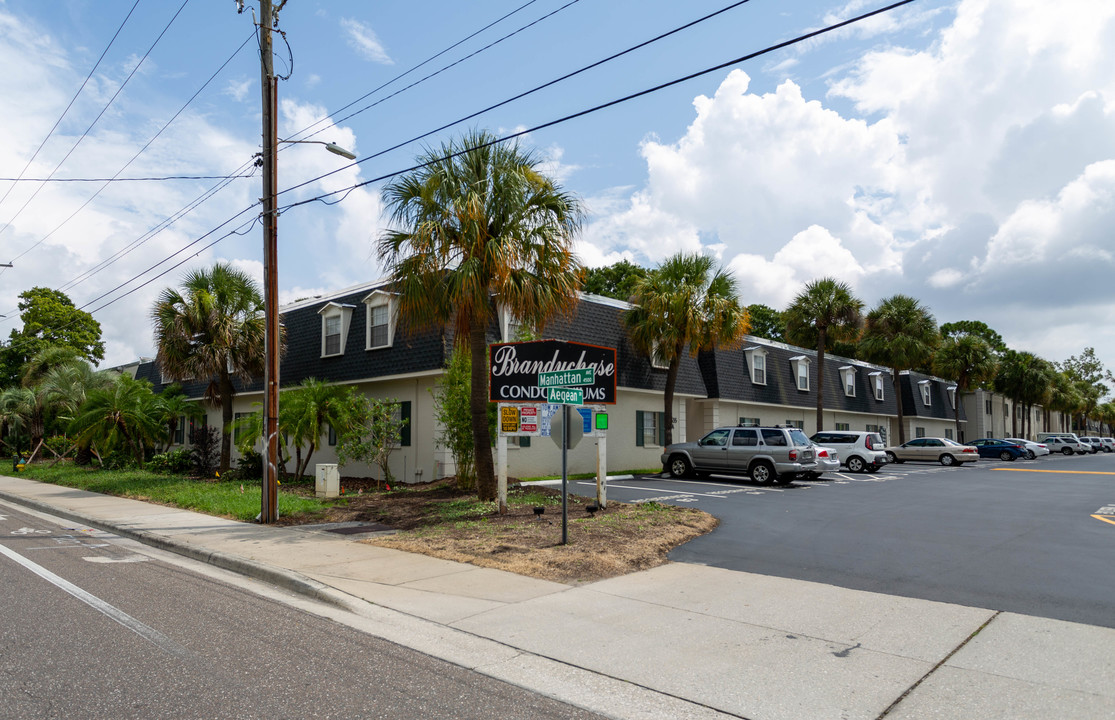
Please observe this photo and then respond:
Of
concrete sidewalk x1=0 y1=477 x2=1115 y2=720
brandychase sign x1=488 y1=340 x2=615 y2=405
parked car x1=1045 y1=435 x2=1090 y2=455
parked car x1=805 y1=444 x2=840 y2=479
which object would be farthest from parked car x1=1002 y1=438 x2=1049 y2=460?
concrete sidewalk x1=0 y1=477 x2=1115 y2=720

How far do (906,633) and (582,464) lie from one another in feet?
60.2

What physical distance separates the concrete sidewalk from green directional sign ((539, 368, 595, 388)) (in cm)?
292

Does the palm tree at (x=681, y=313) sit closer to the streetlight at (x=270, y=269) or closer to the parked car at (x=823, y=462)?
the parked car at (x=823, y=462)

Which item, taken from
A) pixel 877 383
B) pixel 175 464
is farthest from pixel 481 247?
pixel 877 383

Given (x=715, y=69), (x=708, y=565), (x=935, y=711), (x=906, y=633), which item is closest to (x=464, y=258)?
(x=715, y=69)

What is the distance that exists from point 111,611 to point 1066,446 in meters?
67.2

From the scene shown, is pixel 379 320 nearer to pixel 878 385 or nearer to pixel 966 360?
pixel 878 385

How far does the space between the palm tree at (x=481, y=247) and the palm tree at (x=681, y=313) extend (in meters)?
9.70

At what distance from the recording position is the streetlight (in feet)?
42.8

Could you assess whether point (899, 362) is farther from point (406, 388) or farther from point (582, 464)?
point (406, 388)

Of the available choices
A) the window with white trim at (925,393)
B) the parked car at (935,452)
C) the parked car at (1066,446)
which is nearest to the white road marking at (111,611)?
→ the parked car at (935,452)

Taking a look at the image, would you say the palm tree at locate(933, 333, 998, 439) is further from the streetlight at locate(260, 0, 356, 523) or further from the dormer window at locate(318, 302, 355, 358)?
the streetlight at locate(260, 0, 356, 523)

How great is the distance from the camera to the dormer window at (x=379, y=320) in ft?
68.4

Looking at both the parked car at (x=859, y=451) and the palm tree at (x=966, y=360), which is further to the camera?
the palm tree at (x=966, y=360)
